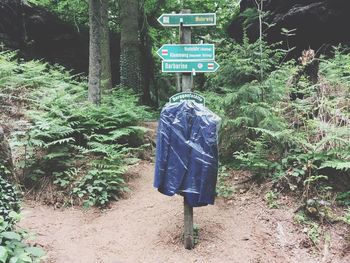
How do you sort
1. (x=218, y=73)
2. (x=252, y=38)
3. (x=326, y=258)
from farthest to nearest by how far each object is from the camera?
(x=252, y=38)
(x=218, y=73)
(x=326, y=258)

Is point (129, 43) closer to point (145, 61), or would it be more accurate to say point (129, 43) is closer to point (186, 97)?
point (145, 61)

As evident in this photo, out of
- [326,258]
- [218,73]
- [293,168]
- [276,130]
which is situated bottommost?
[326,258]

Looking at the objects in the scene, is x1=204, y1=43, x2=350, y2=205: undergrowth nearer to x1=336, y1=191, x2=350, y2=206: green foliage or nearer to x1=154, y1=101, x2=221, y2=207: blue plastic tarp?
x1=336, y1=191, x2=350, y2=206: green foliage

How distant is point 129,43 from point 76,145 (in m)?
6.46

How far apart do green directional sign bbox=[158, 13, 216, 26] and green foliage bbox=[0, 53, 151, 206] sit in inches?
116

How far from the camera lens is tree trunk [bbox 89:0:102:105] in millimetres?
8492

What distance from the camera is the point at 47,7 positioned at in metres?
15.5

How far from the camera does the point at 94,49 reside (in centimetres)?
859

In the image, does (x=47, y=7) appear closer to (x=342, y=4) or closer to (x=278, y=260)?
(x=342, y=4)

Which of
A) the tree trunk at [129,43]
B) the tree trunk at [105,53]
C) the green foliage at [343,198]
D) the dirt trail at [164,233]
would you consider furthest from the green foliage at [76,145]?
the tree trunk at [129,43]

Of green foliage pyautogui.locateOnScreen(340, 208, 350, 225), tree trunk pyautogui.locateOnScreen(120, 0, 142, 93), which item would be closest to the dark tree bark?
tree trunk pyautogui.locateOnScreen(120, 0, 142, 93)

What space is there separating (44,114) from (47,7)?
10302mm

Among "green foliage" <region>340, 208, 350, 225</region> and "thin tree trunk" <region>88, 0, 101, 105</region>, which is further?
"thin tree trunk" <region>88, 0, 101, 105</region>

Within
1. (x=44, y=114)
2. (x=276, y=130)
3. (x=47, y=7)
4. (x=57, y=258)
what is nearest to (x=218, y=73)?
(x=276, y=130)
